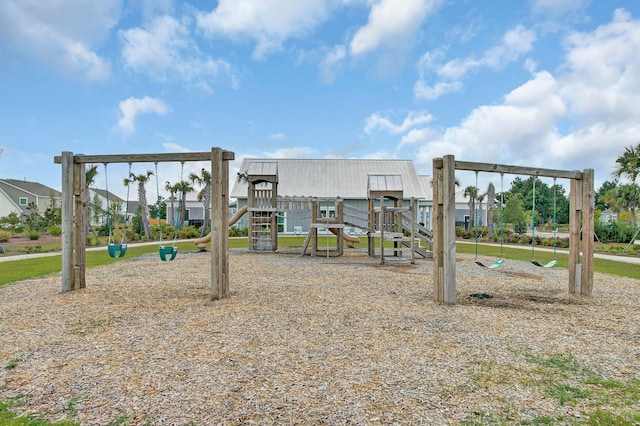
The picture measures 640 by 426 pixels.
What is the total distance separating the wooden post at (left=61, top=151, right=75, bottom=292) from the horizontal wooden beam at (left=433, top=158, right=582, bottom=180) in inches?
281

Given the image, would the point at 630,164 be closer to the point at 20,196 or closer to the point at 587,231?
the point at 587,231

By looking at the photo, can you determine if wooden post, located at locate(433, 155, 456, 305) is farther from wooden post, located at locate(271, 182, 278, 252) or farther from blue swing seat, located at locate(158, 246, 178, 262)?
wooden post, located at locate(271, 182, 278, 252)

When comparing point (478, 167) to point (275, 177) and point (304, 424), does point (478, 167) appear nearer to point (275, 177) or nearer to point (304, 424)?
point (304, 424)

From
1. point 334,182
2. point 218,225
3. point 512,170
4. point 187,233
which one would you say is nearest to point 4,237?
point 187,233

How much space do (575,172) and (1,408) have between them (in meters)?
9.50

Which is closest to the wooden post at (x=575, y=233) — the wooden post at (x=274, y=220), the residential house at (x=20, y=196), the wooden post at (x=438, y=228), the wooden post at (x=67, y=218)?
the wooden post at (x=438, y=228)

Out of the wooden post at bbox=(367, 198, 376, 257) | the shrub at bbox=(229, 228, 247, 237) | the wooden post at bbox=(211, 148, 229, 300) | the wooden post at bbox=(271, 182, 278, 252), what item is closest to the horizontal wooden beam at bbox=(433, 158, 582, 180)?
the wooden post at bbox=(211, 148, 229, 300)

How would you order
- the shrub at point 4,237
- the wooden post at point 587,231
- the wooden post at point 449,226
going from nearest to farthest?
the wooden post at point 449,226 → the wooden post at point 587,231 → the shrub at point 4,237

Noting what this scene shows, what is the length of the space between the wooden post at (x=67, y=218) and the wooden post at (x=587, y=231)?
10254 mm

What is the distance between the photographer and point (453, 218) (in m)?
6.89

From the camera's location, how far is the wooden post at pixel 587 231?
789cm

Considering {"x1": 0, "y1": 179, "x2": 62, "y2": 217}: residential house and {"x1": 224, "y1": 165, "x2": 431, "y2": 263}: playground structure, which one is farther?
{"x1": 0, "y1": 179, "x2": 62, "y2": 217}: residential house

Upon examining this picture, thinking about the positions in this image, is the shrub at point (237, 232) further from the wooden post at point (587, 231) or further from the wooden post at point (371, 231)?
the wooden post at point (587, 231)

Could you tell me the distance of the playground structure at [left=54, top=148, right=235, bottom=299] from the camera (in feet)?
24.1
